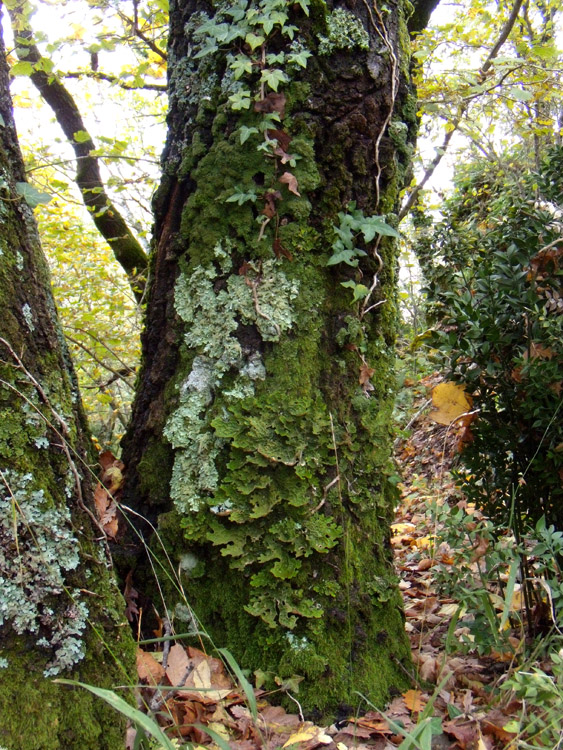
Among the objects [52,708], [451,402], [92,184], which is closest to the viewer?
[52,708]

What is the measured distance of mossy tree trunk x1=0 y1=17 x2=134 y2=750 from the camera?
1.13 m

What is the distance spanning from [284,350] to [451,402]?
698mm

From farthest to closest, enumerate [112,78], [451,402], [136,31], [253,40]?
[112,78] → [136,31] → [451,402] → [253,40]

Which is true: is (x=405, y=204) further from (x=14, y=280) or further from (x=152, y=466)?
(x=14, y=280)

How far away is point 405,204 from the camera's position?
17.1ft

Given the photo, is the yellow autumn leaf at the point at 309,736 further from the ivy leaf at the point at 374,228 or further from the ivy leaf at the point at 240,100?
the ivy leaf at the point at 240,100

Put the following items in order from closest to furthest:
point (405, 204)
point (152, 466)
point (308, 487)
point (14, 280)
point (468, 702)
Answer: point (14, 280), point (468, 702), point (308, 487), point (152, 466), point (405, 204)

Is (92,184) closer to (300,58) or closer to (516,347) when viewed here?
(300,58)

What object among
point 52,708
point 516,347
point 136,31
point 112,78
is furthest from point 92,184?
point 52,708

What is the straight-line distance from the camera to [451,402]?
200 cm

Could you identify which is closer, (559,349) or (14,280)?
(14,280)

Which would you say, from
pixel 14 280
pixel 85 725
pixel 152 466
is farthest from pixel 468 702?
pixel 14 280

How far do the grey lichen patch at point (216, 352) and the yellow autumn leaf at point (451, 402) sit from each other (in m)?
0.66

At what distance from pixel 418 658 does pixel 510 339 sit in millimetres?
1063
